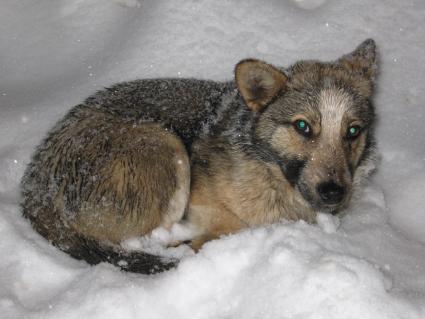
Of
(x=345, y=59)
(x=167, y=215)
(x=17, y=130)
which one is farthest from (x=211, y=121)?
(x=17, y=130)

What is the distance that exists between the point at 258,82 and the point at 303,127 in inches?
19.1

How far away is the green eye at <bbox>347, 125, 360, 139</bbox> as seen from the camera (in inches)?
170

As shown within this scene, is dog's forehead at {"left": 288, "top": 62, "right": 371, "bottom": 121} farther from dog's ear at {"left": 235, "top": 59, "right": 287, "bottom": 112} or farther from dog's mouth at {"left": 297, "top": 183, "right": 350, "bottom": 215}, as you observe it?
dog's mouth at {"left": 297, "top": 183, "right": 350, "bottom": 215}

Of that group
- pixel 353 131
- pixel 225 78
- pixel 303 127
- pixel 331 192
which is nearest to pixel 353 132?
pixel 353 131

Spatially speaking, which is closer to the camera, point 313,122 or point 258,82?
point 313,122

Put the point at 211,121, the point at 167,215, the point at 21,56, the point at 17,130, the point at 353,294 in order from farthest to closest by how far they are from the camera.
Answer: the point at 21,56, the point at 17,130, the point at 211,121, the point at 167,215, the point at 353,294

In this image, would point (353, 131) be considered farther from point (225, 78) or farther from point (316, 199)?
point (225, 78)

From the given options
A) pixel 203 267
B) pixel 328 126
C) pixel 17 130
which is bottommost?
pixel 17 130

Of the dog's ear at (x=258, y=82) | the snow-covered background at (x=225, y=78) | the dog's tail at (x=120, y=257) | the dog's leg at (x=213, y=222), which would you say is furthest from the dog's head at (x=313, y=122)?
the dog's tail at (x=120, y=257)

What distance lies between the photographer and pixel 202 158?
15.3 feet

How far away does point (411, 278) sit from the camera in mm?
4176

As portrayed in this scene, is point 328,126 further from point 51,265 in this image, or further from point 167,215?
point 51,265

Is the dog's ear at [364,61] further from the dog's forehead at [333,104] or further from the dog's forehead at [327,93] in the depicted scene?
the dog's forehead at [333,104]

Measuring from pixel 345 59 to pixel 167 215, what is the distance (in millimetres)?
2003
